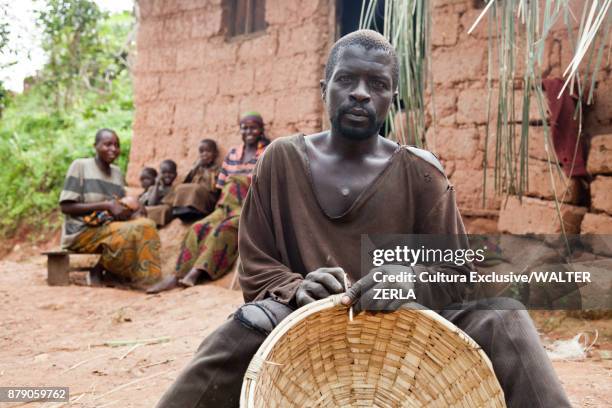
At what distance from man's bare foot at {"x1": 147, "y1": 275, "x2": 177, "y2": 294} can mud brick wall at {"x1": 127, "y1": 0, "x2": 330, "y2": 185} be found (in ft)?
5.05

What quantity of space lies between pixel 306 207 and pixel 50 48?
8.89m

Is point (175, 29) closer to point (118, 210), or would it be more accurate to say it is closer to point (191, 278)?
point (118, 210)

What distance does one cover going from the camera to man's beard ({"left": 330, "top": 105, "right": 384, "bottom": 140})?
195cm

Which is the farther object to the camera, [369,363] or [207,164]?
[207,164]

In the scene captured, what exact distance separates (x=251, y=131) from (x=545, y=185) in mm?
2700

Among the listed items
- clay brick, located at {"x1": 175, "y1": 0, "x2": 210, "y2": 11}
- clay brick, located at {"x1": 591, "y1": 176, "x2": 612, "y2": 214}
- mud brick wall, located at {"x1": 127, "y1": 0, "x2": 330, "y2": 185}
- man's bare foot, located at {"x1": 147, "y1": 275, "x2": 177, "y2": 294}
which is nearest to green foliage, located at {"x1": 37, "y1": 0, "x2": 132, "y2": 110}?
mud brick wall, located at {"x1": 127, "y1": 0, "x2": 330, "y2": 185}

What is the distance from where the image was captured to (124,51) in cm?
1314

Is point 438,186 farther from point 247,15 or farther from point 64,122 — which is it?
point 64,122

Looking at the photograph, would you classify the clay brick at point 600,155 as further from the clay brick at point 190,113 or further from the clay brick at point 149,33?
the clay brick at point 149,33

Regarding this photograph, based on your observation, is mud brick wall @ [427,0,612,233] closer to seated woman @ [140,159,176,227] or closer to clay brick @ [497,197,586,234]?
clay brick @ [497,197,586,234]

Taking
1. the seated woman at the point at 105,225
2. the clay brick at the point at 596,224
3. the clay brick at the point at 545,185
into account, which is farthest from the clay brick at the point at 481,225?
the seated woman at the point at 105,225

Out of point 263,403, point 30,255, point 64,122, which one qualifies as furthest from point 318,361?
point 64,122

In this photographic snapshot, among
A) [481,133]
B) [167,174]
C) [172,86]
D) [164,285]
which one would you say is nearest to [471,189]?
[481,133]

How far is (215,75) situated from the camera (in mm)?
6641
